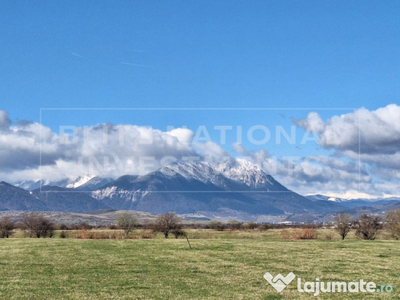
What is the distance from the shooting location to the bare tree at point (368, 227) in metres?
81.9

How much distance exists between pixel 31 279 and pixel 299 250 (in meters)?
23.4

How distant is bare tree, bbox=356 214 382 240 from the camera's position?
3223 inches

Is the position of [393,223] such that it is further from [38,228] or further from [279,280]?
[38,228]

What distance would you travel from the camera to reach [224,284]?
2414cm

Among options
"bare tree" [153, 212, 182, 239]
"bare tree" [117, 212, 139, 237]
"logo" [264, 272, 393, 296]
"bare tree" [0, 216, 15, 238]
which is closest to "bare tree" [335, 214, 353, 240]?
"bare tree" [153, 212, 182, 239]

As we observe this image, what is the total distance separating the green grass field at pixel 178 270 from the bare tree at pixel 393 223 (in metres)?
43.2

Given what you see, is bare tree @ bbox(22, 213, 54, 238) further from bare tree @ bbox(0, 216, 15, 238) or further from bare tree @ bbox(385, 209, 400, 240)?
bare tree @ bbox(385, 209, 400, 240)

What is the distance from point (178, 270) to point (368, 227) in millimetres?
60883

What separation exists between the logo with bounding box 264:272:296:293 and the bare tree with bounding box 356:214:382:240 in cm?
5943

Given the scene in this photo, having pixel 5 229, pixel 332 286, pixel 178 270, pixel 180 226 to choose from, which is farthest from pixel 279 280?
pixel 5 229

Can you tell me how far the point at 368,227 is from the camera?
81812mm

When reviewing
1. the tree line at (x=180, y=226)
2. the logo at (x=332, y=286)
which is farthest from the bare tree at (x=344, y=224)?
the logo at (x=332, y=286)

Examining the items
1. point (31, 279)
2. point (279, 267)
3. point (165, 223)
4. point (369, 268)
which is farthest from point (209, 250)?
point (165, 223)

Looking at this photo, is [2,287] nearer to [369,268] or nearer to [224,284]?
[224,284]
